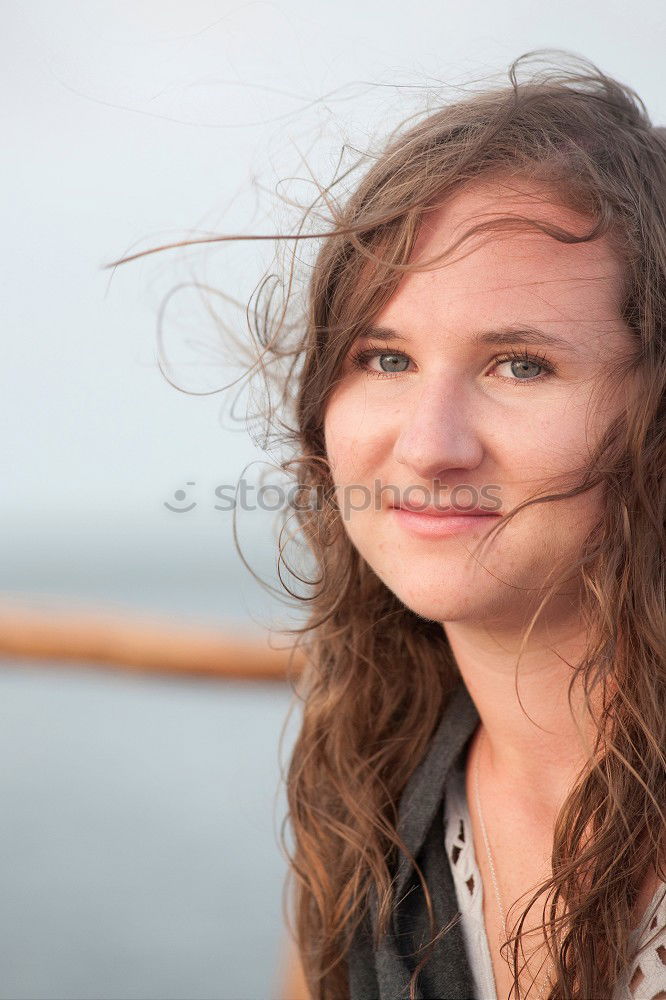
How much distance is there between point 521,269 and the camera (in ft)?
3.91

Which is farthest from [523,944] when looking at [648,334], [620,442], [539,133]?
[539,133]

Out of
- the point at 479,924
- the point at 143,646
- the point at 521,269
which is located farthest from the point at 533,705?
the point at 143,646

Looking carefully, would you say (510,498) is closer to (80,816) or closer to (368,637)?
(368,637)

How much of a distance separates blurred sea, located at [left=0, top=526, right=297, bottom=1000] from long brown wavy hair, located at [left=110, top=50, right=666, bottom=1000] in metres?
0.31

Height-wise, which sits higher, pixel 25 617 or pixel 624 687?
pixel 25 617

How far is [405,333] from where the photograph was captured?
1.26 meters

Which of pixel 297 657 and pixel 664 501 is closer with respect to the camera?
pixel 664 501

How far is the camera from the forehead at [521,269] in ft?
3.89

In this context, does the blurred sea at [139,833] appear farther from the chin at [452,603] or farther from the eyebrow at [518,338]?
the eyebrow at [518,338]

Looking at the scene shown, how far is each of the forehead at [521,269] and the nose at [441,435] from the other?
108 mm

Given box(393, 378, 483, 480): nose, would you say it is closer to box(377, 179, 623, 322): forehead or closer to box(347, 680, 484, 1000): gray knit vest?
box(377, 179, 623, 322): forehead

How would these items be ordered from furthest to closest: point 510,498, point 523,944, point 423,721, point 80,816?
point 80,816 → point 423,721 → point 523,944 → point 510,498

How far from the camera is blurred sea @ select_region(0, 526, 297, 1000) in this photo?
3.16 m

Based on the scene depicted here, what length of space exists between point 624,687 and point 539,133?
29.7 inches
